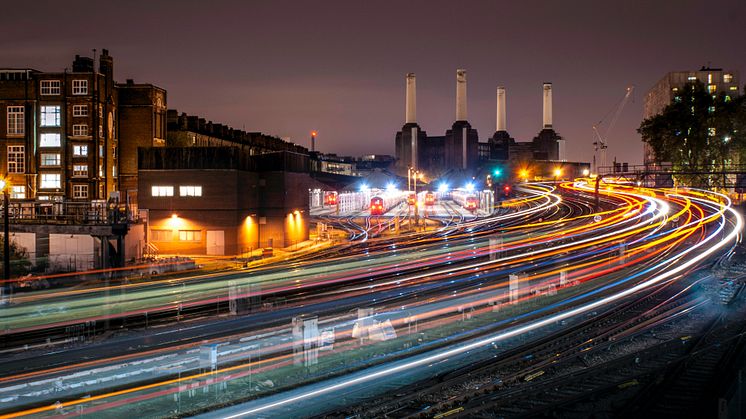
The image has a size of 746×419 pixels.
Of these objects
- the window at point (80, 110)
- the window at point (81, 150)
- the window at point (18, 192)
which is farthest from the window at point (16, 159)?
the window at point (80, 110)

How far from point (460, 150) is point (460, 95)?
13.7 meters

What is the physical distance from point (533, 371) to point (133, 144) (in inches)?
1913

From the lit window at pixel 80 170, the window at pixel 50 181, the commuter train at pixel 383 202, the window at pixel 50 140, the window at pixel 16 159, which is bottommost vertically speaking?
the commuter train at pixel 383 202

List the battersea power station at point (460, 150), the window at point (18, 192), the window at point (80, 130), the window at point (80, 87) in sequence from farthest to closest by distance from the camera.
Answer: the battersea power station at point (460, 150)
the window at point (80, 130)
the window at point (80, 87)
the window at point (18, 192)

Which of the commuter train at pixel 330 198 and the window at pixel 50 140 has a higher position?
the window at pixel 50 140

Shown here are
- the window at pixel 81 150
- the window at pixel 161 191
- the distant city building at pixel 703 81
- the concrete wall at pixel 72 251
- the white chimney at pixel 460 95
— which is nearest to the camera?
the concrete wall at pixel 72 251

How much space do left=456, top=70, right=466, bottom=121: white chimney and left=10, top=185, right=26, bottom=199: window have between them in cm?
11359

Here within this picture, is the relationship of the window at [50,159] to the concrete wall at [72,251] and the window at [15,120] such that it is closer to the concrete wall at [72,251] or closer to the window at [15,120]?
the window at [15,120]

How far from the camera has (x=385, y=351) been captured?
17.2 m

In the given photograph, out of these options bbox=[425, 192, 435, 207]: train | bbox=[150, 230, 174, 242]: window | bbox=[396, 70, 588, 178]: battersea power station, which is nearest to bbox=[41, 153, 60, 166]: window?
bbox=[150, 230, 174, 242]: window

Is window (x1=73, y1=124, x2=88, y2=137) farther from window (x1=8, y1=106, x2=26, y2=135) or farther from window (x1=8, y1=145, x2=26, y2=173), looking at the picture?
window (x1=8, y1=145, x2=26, y2=173)

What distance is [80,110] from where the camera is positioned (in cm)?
5312

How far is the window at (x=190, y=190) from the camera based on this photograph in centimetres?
4428

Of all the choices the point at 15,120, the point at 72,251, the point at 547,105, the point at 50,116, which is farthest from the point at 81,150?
the point at 547,105
